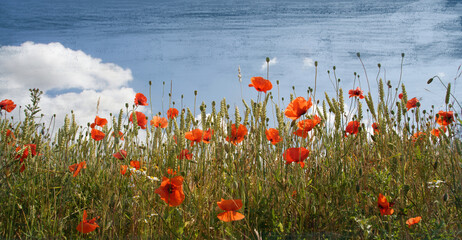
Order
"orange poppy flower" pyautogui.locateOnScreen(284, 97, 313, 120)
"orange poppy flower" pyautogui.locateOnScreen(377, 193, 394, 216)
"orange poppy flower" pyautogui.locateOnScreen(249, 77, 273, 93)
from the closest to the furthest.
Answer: "orange poppy flower" pyautogui.locateOnScreen(377, 193, 394, 216) → "orange poppy flower" pyautogui.locateOnScreen(284, 97, 313, 120) → "orange poppy flower" pyautogui.locateOnScreen(249, 77, 273, 93)

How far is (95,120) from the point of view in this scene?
288 cm

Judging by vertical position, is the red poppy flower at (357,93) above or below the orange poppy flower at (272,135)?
above

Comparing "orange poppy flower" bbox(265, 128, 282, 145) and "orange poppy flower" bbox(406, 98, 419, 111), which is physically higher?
"orange poppy flower" bbox(406, 98, 419, 111)

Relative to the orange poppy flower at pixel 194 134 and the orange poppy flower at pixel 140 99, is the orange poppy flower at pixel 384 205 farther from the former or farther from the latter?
the orange poppy flower at pixel 140 99

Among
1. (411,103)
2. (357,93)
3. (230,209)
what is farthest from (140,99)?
(411,103)

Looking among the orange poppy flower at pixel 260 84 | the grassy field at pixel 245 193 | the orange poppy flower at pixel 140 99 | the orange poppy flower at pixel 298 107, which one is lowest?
the grassy field at pixel 245 193

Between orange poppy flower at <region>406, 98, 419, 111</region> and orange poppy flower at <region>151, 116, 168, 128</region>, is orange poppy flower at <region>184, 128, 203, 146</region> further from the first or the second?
orange poppy flower at <region>406, 98, 419, 111</region>

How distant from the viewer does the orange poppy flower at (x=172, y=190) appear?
5.30 ft

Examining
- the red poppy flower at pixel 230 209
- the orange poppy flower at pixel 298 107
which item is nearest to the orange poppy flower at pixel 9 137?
the red poppy flower at pixel 230 209

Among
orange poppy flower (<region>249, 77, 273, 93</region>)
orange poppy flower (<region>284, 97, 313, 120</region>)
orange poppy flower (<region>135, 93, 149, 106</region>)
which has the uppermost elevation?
orange poppy flower (<region>249, 77, 273, 93</region>)

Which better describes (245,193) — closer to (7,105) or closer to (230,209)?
(230,209)

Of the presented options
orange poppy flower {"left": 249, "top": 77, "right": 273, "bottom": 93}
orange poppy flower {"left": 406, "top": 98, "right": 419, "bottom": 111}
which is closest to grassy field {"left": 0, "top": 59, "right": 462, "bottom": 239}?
orange poppy flower {"left": 249, "top": 77, "right": 273, "bottom": 93}

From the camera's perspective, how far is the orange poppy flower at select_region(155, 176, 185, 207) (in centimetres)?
162

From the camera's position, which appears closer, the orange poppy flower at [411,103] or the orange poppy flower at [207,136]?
the orange poppy flower at [207,136]
